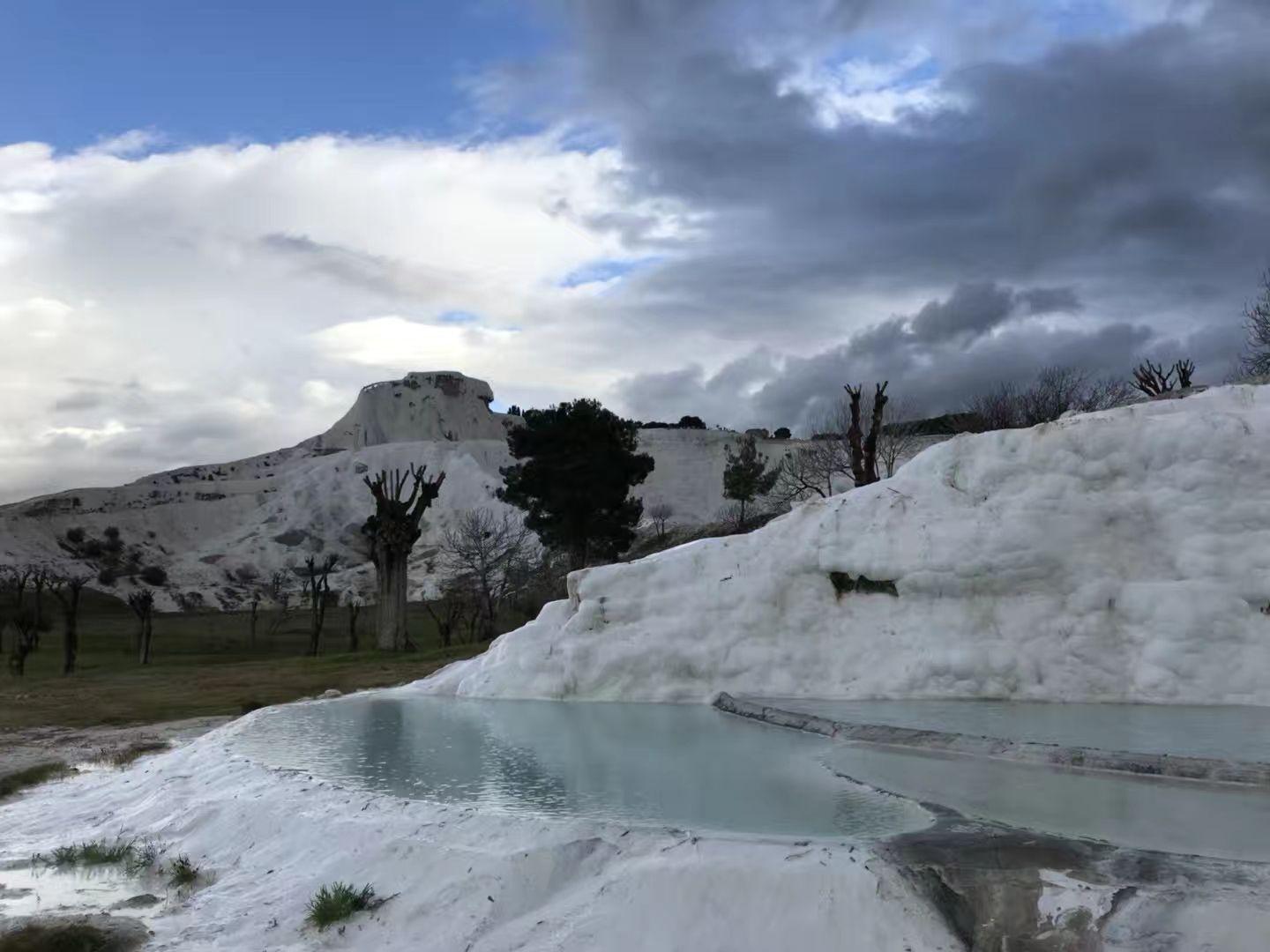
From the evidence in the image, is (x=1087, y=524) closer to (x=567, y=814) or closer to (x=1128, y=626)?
(x=1128, y=626)

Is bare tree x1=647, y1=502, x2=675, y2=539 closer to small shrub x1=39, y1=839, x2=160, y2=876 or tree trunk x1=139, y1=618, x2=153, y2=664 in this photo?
tree trunk x1=139, y1=618, x2=153, y2=664

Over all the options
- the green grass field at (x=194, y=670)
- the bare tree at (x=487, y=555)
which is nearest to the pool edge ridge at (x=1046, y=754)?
the green grass field at (x=194, y=670)

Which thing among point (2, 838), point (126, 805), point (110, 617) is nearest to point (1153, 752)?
point (126, 805)

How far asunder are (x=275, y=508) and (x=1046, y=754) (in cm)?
8126

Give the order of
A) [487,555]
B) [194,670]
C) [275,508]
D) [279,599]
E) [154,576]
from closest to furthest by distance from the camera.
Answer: [194,670]
[487,555]
[279,599]
[154,576]
[275,508]

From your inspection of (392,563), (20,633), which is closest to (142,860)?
(392,563)

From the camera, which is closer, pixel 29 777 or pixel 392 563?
pixel 29 777

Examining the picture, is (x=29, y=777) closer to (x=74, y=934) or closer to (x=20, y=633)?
(x=74, y=934)

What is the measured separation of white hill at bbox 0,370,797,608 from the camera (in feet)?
227

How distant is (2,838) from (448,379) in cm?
10884

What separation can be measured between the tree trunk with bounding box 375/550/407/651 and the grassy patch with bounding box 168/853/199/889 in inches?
945

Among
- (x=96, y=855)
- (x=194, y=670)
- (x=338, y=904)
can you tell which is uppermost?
(x=338, y=904)

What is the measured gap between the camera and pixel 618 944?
4.16 metres

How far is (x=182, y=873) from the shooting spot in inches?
229
